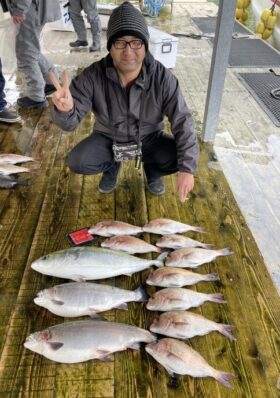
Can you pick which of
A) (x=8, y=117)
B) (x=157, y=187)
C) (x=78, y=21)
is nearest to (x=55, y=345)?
(x=157, y=187)

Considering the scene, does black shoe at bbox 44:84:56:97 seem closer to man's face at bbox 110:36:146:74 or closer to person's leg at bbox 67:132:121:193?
person's leg at bbox 67:132:121:193

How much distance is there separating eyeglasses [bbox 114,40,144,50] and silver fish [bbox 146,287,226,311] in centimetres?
Result: 129

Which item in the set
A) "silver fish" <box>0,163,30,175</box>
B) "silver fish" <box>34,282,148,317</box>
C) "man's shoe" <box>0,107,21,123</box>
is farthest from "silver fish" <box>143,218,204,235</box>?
"man's shoe" <box>0,107,21,123</box>

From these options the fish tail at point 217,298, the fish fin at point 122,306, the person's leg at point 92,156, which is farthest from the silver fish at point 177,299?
the person's leg at point 92,156

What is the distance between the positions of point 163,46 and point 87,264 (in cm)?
380

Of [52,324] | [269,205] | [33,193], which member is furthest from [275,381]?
[33,193]

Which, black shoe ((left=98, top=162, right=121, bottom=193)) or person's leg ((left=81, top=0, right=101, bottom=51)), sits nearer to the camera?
black shoe ((left=98, top=162, right=121, bottom=193))

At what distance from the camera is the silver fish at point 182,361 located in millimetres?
1457

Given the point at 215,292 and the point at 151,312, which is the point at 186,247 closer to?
the point at 215,292

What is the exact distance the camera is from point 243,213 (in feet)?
8.47

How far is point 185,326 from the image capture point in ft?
5.26

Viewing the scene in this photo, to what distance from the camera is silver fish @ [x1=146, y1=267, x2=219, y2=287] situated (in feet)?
5.97

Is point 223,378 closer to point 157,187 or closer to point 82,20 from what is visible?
point 157,187

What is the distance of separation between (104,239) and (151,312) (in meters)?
0.59
